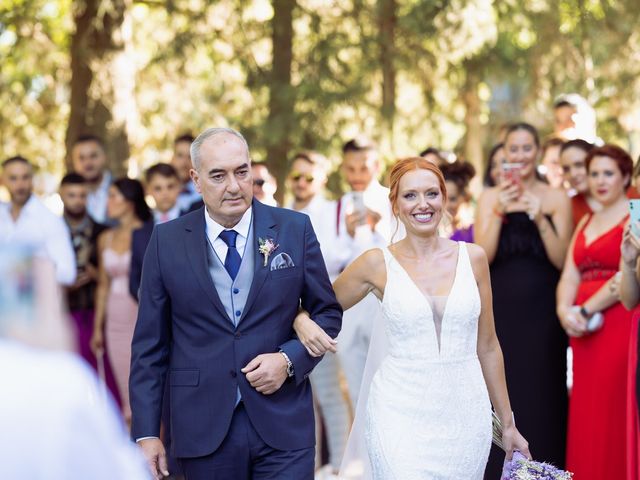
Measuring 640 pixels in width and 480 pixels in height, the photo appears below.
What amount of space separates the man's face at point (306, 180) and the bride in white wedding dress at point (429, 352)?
399cm

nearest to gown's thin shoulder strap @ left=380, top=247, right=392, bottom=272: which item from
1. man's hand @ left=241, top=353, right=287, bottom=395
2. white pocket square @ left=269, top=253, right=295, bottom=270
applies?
white pocket square @ left=269, top=253, right=295, bottom=270

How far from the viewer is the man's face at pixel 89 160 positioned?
36.9ft

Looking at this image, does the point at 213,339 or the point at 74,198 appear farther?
the point at 74,198

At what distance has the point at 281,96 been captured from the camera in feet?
44.4

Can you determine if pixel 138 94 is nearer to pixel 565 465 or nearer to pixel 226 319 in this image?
pixel 565 465

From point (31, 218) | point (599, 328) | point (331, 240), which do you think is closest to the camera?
point (599, 328)

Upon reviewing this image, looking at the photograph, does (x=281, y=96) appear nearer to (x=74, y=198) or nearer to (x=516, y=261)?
(x=74, y=198)

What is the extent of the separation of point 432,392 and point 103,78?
843cm

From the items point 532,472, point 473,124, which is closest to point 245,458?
point 532,472

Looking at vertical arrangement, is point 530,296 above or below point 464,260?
below

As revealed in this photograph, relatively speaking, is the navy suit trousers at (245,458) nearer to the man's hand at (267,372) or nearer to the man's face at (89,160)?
the man's hand at (267,372)

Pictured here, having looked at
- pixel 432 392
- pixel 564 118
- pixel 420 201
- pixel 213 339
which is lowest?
pixel 432 392

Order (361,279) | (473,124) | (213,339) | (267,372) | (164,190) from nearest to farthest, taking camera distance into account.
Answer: (267,372) → (213,339) → (361,279) → (164,190) → (473,124)

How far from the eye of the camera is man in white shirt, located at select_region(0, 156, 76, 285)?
31.5ft
